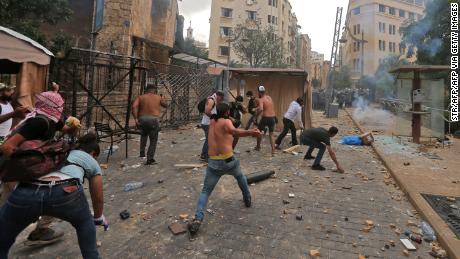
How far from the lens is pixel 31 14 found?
10.4m

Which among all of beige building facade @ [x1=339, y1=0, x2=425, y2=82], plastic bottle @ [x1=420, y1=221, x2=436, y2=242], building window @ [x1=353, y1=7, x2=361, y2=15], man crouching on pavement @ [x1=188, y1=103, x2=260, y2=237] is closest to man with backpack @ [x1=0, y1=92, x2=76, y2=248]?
man crouching on pavement @ [x1=188, y1=103, x2=260, y2=237]

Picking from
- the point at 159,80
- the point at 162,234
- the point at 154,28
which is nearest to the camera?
→ the point at 162,234

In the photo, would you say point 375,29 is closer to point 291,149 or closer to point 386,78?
point 386,78

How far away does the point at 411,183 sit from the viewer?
6.32 m

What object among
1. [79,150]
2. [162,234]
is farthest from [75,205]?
[162,234]

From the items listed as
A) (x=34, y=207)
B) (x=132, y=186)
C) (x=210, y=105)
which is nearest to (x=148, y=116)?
(x=210, y=105)

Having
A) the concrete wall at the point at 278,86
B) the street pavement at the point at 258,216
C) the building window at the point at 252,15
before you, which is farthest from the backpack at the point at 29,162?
the building window at the point at 252,15

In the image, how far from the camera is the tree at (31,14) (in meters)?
9.23

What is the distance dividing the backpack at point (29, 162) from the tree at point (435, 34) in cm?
1996

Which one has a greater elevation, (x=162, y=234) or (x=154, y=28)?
(x=154, y=28)

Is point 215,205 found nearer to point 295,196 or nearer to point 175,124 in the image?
point 295,196

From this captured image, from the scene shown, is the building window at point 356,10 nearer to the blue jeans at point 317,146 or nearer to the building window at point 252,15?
the building window at point 252,15

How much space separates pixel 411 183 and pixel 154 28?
1790 cm

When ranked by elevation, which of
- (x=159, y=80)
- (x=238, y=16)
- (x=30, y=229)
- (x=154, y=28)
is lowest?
(x=30, y=229)
